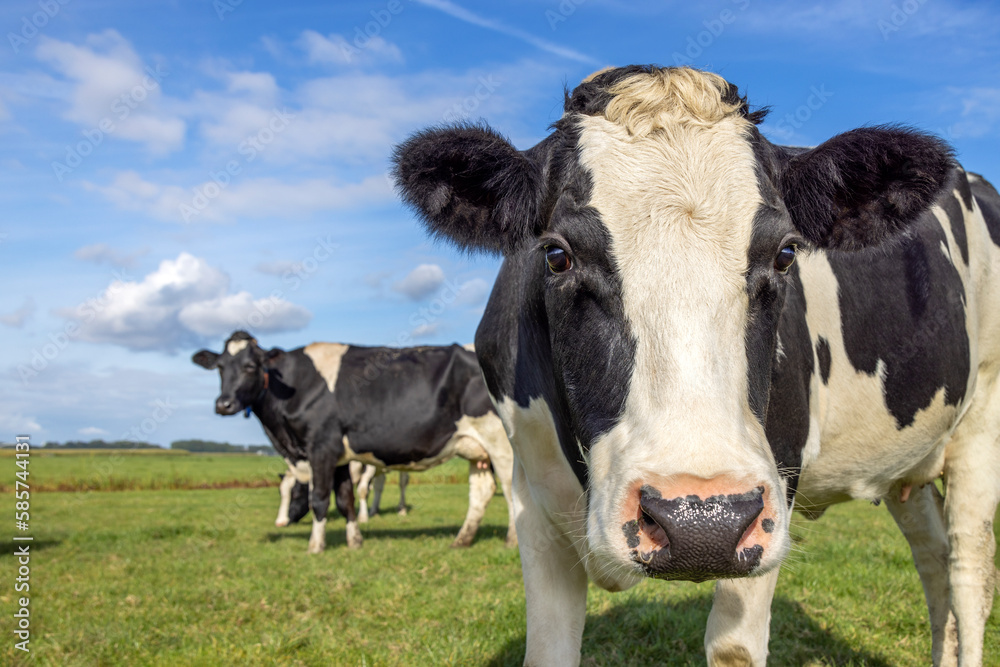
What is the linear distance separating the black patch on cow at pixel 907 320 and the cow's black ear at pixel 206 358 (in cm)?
1250

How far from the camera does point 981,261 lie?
4199 mm

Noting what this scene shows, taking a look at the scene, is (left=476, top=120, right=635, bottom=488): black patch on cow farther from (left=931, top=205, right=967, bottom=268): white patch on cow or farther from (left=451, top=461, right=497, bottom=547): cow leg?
(left=451, top=461, right=497, bottom=547): cow leg

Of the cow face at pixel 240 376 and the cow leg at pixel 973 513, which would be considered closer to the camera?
the cow leg at pixel 973 513

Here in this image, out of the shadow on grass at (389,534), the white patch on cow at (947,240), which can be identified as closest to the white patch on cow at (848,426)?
the white patch on cow at (947,240)

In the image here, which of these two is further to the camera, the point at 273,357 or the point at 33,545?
the point at 273,357

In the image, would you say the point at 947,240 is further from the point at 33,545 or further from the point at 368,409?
the point at 33,545

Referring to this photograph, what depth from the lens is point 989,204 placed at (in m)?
4.48

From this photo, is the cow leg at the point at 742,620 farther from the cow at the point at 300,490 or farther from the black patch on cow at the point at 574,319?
the cow at the point at 300,490

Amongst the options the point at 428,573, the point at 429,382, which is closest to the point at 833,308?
the point at 428,573

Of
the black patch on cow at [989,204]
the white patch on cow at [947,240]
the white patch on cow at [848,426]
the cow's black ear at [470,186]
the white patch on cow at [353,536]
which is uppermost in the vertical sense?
the black patch on cow at [989,204]

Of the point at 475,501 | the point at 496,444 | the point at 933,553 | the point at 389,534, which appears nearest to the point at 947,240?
the point at 933,553

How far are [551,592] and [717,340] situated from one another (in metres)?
1.53

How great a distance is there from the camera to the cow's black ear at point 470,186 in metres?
2.62

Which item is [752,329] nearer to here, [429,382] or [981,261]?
[981,261]
